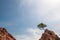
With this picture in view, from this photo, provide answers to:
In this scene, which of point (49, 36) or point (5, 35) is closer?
point (5, 35)

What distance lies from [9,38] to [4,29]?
21.6 ft

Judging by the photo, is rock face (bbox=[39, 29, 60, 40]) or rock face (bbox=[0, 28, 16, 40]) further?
rock face (bbox=[39, 29, 60, 40])

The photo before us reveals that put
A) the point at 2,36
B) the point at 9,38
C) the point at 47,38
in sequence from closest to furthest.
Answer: the point at 2,36, the point at 9,38, the point at 47,38

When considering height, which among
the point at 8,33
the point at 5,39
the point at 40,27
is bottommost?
the point at 5,39

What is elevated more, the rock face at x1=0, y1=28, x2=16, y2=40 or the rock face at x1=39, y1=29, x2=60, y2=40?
the rock face at x1=39, y1=29, x2=60, y2=40

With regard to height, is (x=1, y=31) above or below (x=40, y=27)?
below

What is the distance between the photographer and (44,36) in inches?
4080

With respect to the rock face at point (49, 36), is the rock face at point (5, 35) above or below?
below

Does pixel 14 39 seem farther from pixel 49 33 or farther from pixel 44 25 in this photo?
pixel 44 25

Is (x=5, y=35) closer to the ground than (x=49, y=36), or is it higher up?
closer to the ground

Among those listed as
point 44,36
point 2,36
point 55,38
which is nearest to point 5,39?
point 2,36

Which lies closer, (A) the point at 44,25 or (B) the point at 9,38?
(B) the point at 9,38

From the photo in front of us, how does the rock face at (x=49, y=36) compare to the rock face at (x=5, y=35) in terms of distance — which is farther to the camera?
the rock face at (x=49, y=36)

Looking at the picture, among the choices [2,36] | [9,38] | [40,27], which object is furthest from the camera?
[40,27]
